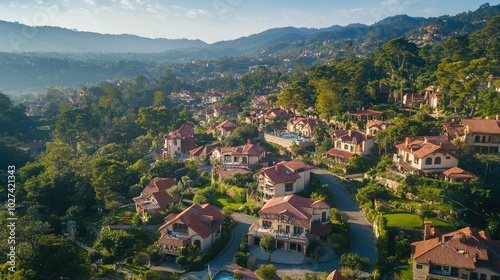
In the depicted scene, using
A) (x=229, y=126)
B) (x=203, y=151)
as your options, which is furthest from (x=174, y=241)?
(x=229, y=126)

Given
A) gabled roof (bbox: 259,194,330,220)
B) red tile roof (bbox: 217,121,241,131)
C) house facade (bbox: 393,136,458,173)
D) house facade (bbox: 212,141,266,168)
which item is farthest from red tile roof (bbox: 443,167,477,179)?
red tile roof (bbox: 217,121,241,131)

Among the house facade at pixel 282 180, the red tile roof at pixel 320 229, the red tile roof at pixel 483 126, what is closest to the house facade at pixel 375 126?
the red tile roof at pixel 483 126

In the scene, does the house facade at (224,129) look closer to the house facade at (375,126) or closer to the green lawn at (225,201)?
the green lawn at (225,201)

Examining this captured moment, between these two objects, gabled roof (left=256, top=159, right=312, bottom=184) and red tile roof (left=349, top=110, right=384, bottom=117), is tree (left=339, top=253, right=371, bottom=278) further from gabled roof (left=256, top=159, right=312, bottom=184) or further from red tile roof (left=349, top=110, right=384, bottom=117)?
red tile roof (left=349, top=110, right=384, bottom=117)

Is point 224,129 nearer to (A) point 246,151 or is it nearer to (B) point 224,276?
(A) point 246,151

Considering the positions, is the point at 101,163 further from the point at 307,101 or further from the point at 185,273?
the point at 307,101

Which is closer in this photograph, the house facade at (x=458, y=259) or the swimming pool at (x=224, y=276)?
the house facade at (x=458, y=259)

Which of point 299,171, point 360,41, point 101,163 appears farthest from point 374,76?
point 360,41
